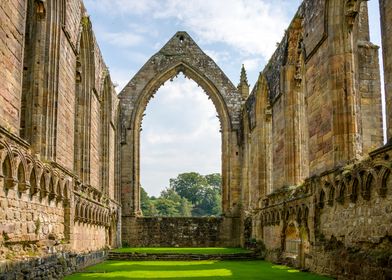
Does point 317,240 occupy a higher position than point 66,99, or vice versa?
point 66,99

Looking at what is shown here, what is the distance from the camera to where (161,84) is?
2464cm

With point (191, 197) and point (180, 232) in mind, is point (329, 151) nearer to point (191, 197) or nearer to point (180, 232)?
point (180, 232)

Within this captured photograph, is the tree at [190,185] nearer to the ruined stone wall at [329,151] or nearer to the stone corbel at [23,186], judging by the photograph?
the ruined stone wall at [329,151]

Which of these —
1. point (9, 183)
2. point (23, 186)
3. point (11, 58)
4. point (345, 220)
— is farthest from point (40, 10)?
point (345, 220)

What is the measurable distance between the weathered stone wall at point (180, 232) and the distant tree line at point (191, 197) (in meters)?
44.9

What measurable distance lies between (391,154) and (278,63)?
376 inches

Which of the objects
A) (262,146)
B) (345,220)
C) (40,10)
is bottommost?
(345,220)

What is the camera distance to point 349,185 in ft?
30.3

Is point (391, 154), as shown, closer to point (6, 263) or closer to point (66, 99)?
point (6, 263)

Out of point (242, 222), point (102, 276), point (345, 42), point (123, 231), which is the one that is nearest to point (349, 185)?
point (345, 42)

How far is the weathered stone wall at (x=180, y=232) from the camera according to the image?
2342 cm

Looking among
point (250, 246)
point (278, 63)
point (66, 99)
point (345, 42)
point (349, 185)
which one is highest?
point (278, 63)

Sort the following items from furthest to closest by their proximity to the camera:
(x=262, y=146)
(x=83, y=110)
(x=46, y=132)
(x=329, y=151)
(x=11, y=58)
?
(x=262, y=146)
(x=83, y=110)
(x=329, y=151)
(x=46, y=132)
(x=11, y=58)

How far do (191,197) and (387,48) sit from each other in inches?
2910
